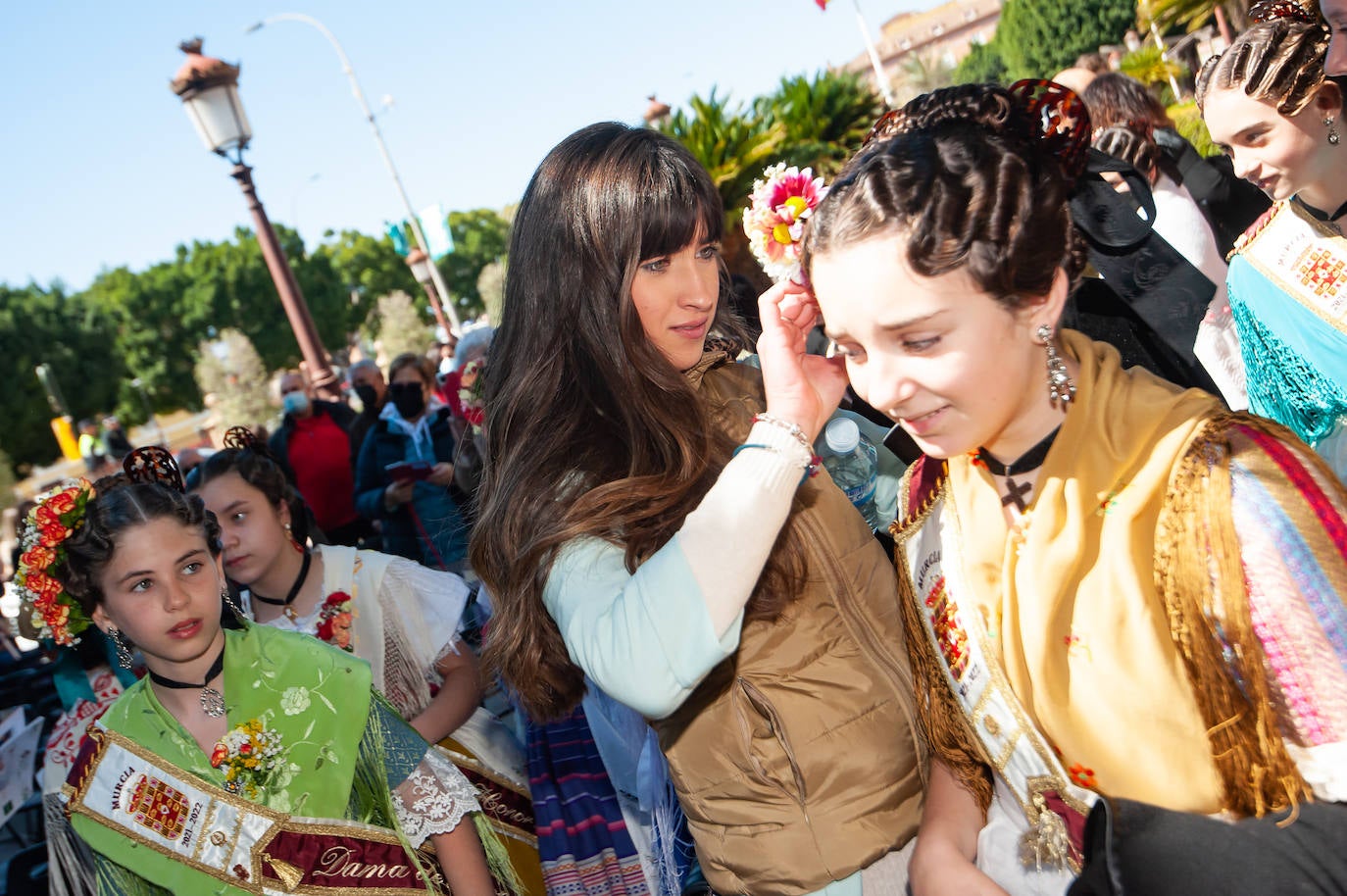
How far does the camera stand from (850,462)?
1981mm

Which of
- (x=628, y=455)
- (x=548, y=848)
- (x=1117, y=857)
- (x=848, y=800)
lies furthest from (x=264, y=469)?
(x=1117, y=857)

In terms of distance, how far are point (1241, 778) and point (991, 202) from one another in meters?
0.80

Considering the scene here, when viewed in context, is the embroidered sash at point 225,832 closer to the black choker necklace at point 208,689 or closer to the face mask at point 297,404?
the black choker necklace at point 208,689

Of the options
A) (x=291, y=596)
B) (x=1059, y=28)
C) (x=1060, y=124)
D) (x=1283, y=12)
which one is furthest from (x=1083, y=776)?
(x=1059, y=28)

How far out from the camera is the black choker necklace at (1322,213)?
7.27ft

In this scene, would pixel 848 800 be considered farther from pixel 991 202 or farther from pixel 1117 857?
pixel 991 202

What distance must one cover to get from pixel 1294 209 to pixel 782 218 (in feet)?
4.86

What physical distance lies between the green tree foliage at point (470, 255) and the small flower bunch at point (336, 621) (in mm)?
68727

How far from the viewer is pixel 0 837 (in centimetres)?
457

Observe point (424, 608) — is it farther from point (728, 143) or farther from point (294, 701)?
point (728, 143)

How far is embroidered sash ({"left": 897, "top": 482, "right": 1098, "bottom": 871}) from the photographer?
1.36m

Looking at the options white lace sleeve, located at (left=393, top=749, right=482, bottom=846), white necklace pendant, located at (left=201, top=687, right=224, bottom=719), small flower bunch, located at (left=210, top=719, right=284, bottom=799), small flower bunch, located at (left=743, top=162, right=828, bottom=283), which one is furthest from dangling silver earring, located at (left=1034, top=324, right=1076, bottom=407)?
white necklace pendant, located at (left=201, top=687, right=224, bottom=719)

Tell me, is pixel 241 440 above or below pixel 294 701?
above

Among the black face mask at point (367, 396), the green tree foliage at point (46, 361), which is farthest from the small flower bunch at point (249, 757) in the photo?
the green tree foliage at point (46, 361)
